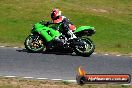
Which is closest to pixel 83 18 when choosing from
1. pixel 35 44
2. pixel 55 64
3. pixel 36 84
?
pixel 35 44

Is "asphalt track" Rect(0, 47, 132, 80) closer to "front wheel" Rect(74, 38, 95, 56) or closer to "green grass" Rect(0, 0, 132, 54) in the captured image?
"front wheel" Rect(74, 38, 95, 56)

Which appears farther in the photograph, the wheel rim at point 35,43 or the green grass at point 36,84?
the wheel rim at point 35,43

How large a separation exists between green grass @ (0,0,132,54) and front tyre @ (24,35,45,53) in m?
2.32

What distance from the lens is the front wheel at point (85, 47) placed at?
17375mm

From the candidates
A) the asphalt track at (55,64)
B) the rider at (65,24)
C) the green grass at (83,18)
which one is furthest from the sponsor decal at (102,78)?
the green grass at (83,18)

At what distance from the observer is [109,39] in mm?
23328

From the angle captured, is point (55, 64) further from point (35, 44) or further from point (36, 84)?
point (36, 84)

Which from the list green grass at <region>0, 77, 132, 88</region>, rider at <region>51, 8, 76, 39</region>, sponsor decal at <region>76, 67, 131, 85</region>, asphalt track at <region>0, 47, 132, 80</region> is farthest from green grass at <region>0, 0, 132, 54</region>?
sponsor decal at <region>76, 67, 131, 85</region>

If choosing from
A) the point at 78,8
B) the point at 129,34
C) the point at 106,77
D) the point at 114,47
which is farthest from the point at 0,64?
the point at 78,8

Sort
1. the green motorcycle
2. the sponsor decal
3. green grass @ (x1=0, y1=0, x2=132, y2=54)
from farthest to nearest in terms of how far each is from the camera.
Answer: green grass @ (x1=0, y1=0, x2=132, y2=54) < the green motorcycle < the sponsor decal

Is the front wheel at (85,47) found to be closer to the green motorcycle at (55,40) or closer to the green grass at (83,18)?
the green motorcycle at (55,40)

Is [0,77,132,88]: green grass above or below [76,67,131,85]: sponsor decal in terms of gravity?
below

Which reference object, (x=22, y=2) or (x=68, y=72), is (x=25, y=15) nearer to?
(x=22, y=2)

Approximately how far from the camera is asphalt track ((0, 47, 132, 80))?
14195 millimetres
